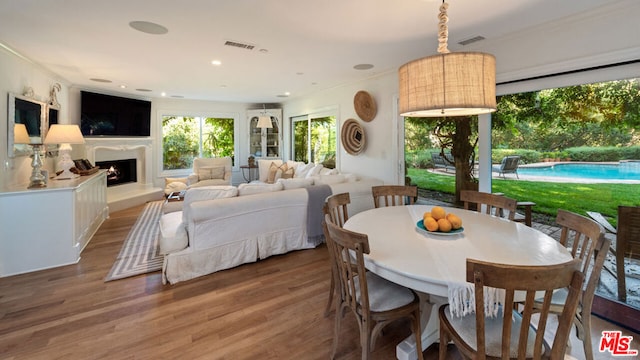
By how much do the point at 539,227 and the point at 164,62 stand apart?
16.2ft

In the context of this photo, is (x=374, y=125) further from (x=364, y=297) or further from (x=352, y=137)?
(x=364, y=297)

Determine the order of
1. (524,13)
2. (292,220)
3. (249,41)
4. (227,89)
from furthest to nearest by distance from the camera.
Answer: (227,89) → (292,220) → (249,41) → (524,13)

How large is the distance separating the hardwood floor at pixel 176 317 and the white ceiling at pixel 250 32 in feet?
8.11

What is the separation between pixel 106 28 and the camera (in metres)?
2.81

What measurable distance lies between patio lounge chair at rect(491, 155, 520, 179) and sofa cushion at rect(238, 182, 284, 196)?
2.53 meters

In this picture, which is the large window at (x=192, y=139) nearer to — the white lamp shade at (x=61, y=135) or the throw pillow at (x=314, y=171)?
the white lamp shade at (x=61, y=135)

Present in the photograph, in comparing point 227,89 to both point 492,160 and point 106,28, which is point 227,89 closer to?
point 106,28

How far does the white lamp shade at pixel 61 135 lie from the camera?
3811 millimetres

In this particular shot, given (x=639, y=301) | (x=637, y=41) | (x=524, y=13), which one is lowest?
(x=639, y=301)

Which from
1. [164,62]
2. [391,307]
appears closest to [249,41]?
[164,62]

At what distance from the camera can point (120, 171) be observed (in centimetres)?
668

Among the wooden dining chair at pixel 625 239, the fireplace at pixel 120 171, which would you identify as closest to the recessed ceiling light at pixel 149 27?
the wooden dining chair at pixel 625 239

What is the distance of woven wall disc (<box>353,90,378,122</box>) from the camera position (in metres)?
4.83

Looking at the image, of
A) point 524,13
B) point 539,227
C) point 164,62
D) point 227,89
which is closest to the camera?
point 524,13
